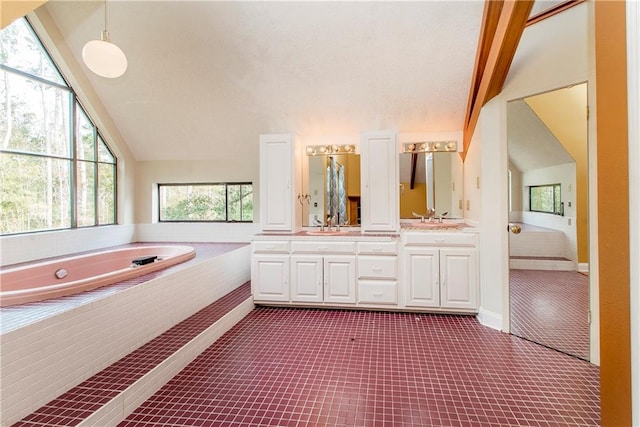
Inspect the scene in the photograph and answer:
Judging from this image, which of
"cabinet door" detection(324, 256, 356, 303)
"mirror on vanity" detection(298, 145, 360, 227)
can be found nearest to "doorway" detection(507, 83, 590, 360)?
"cabinet door" detection(324, 256, 356, 303)

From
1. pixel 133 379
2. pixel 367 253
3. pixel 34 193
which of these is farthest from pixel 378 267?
pixel 34 193

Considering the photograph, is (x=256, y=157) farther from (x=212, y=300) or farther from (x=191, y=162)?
(x=212, y=300)

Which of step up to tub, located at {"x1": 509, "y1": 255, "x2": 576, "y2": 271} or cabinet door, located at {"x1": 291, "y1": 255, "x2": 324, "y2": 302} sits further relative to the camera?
cabinet door, located at {"x1": 291, "y1": 255, "x2": 324, "y2": 302}

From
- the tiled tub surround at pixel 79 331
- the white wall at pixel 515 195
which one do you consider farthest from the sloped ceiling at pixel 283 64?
the tiled tub surround at pixel 79 331

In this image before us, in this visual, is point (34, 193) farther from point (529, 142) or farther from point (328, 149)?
point (529, 142)

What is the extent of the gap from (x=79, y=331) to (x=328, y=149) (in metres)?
2.97

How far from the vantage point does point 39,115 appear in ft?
11.4

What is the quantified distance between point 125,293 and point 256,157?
270 cm

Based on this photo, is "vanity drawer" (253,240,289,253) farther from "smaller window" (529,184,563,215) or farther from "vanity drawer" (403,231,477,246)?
"smaller window" (529,184,563,215)

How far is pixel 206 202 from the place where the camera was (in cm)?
480

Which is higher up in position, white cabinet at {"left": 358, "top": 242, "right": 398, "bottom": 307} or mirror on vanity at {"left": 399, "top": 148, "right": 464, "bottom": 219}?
mirror on vanity at {"left": 399, "top": 148, "right": 464, "bottom": 219}

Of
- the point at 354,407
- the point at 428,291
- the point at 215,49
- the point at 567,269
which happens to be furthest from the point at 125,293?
the point at 567,269

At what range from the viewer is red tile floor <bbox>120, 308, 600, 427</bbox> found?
5.61 ft

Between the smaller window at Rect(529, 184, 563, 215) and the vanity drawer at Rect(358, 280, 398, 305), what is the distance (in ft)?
4.87
